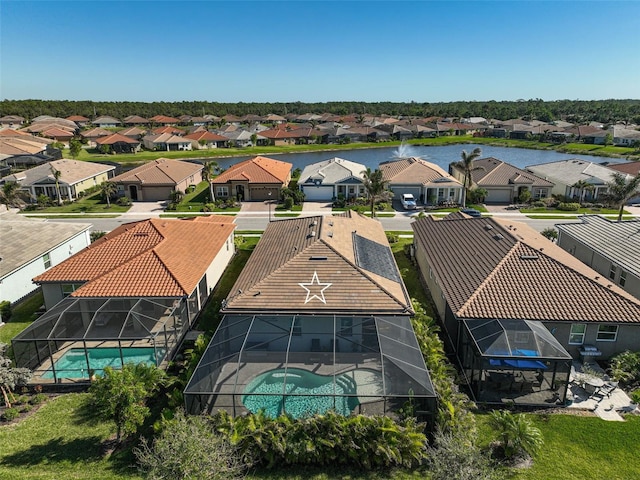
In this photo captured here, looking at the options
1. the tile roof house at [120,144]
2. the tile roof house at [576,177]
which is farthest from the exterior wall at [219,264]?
the tile roof house at [120,144]

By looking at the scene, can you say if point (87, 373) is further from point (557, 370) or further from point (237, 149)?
point (237, 149)

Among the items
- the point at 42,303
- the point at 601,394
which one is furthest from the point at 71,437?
the point at 601,394

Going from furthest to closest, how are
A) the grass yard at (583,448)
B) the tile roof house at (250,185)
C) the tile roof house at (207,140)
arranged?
the tile roof house at (207,140), the tile roof house at (250,185), the grass yard at (583,448)

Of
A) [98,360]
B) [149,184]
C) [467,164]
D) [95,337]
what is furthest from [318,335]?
[149,184]

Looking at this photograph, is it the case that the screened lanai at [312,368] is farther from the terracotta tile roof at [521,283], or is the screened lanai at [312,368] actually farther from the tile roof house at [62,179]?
the tile roof house at [62,179]

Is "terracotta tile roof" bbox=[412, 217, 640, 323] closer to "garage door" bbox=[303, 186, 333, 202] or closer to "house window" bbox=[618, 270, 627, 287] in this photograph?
"house window" bbox=[618, 270, 627, 287]
